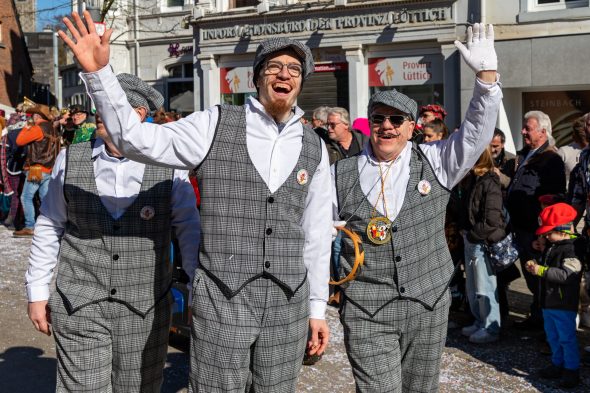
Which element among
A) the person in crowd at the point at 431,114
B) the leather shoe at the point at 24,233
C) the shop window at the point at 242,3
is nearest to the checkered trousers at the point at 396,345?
the person in crowd at the point at 431,114

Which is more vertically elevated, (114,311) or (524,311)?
(114,311)

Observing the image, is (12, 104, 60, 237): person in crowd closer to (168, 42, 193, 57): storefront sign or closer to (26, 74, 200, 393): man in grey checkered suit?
(26, 74, 200, 393): man in grey checkered suit

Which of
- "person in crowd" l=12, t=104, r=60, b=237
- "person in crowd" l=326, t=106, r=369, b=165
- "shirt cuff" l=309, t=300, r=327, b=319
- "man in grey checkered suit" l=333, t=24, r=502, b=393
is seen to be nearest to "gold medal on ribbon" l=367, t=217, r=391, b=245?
"man in grey checkered suit" l=333, t=24, r=502, b=393

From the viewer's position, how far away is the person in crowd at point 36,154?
11.5 meters

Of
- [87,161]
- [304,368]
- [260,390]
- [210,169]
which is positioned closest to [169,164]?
[210,169]

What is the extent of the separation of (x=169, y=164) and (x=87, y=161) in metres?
0.65

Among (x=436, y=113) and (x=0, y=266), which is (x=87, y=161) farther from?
(x=0, y=266)

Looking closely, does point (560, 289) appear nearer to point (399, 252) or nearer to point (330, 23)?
point (399, 252)

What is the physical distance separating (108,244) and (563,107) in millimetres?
13616

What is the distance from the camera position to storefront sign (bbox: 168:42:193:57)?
22.5 meters

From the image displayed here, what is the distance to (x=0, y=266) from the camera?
9.67 meters

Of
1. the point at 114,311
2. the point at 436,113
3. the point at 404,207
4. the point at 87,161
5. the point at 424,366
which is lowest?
the point at 424,366

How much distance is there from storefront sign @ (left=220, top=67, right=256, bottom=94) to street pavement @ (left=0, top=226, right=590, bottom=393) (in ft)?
44.9

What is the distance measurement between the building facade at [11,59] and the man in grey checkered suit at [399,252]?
31.6m
